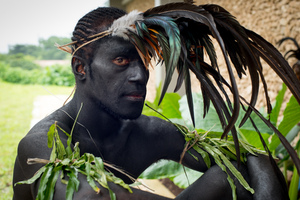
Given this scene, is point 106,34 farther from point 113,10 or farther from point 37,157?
point 37,157

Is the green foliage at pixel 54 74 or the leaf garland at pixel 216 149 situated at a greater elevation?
the leaf garland at pixel 216 149

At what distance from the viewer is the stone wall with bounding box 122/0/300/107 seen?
2.40 meters

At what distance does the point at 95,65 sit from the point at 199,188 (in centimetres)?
48

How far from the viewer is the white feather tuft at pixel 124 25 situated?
867 mm

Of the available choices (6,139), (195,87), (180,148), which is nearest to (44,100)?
(6,139)

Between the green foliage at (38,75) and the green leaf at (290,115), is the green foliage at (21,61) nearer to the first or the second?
the green foliage at (38,75)

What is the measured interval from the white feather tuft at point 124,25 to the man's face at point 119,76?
0.02 meters

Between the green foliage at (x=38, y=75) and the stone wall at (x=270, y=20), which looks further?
the green foliage at (x=38, y=75)

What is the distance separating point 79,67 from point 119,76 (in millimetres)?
131

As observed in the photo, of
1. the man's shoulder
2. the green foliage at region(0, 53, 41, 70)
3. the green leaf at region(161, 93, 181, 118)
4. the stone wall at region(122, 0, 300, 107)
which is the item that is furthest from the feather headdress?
the green foliage at region(0, 53, 41, 70)

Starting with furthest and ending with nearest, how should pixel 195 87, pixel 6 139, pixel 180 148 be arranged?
pixel 6 139 < pixel 195 87 < pixel 180 148

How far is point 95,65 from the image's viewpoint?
0.89 m

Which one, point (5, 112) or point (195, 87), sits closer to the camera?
point (195, 87)

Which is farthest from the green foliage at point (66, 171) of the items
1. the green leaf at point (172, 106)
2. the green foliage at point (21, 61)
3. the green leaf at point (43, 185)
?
the green foliage at point (21, 61)
